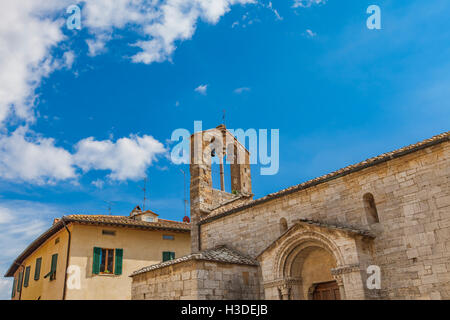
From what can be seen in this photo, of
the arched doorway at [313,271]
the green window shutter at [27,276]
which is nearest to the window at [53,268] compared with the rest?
the green window shutter at [27,276]

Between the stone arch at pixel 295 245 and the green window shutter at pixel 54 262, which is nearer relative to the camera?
the stone arch at pixel 295 245

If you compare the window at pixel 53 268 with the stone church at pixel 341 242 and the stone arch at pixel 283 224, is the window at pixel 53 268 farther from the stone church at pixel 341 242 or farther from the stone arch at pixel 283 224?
the stone arch at pixel 283 224

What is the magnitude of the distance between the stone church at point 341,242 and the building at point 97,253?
14.8 feet

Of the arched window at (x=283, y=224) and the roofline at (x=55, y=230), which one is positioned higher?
the roofline at (x=55, y=230)

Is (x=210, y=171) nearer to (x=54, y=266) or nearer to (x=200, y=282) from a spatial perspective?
(x=200, y=282)

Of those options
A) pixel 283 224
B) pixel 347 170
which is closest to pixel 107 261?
pixel 283 224

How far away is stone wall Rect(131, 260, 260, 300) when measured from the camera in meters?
11.2

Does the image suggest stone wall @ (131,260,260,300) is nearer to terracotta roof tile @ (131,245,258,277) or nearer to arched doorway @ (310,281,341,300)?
terracotta roof tile @ (131,245,258,277)

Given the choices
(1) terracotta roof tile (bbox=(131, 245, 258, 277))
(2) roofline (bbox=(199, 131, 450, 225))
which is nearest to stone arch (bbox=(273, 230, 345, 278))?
(1) terracotta roof tile (bbox=(131, 245, 258, 277))

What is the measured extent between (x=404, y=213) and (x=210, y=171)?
30.7ft

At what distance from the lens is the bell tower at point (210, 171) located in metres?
16.7

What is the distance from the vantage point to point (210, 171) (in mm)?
17625
